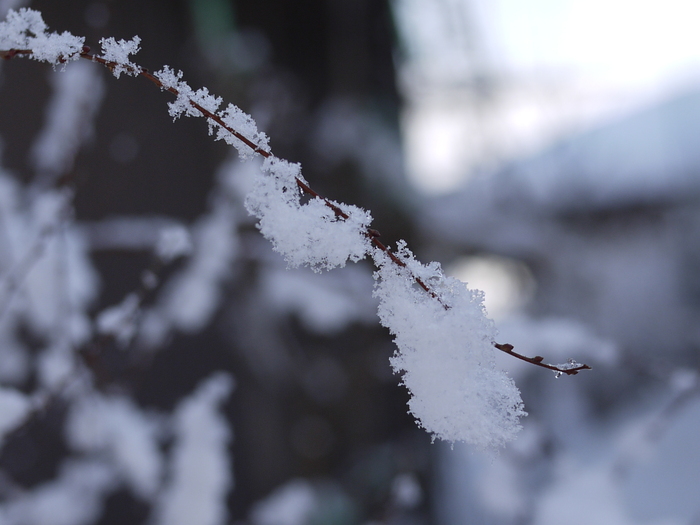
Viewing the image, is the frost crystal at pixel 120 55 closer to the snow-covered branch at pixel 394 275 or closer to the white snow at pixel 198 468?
the snow-covered branch at pixel 394 275

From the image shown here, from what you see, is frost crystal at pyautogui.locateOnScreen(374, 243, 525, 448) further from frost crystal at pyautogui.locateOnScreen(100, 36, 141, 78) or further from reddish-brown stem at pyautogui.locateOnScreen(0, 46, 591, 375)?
frost crystal at pyautogui.locateOnScreen(100, 36, 141, 78)

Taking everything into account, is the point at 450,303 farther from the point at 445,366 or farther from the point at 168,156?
the point at 168,156

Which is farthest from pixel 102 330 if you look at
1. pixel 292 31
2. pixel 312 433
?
pixel 292 31

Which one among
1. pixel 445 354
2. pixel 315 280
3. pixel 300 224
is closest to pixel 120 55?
pixel 300 224

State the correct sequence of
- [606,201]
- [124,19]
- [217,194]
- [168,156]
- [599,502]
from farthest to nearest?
[606,201]
[168,156]
[124,19]
[217,194]
[599,502]

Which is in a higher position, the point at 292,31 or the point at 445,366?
the point at 292,31

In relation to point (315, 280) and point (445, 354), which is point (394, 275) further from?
point (315, 280)
